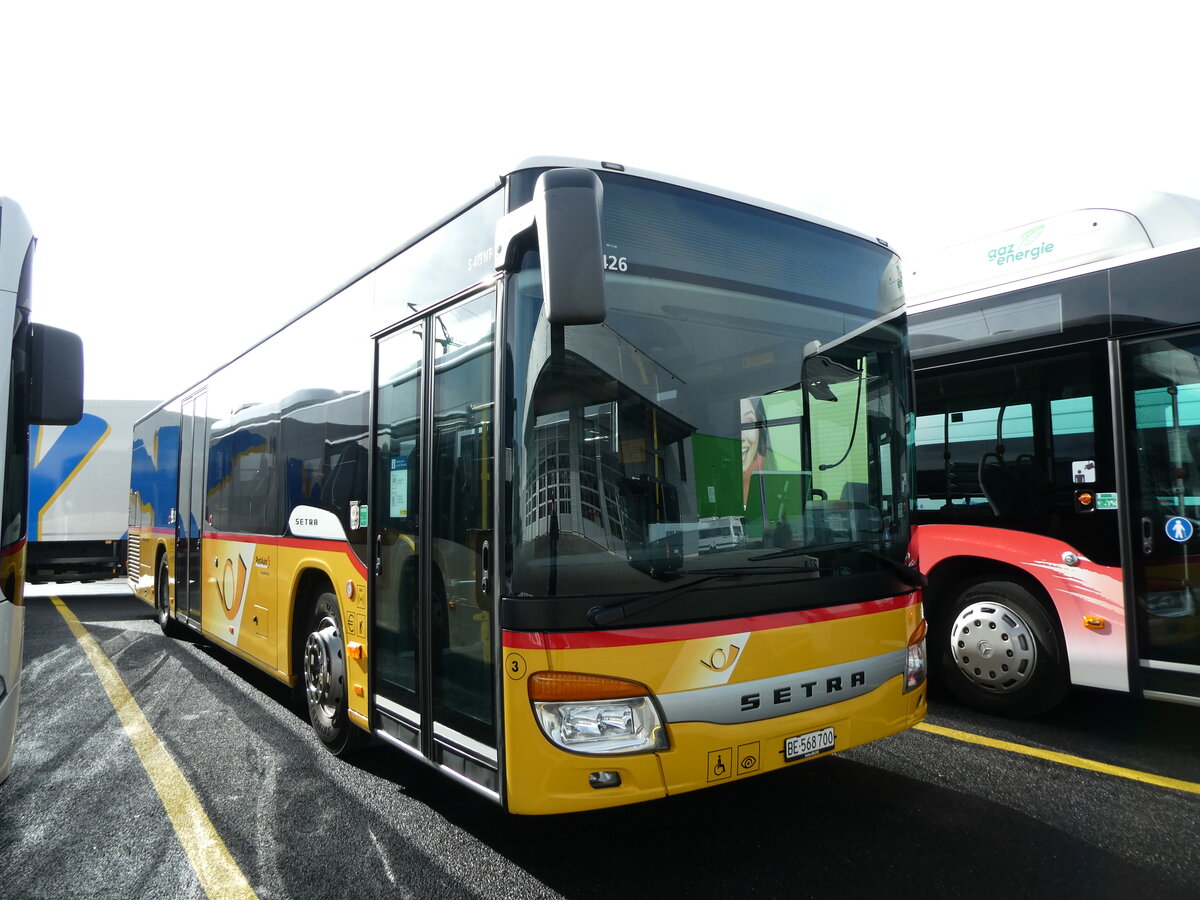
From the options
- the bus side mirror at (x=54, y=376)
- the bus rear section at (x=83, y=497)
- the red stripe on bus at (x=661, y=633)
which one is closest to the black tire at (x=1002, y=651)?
the red stripe on bus at (x=661, y=633)

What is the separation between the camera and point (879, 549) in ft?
12.3

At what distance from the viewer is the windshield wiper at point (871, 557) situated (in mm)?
3373

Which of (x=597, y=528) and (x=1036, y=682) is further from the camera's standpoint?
(x=1036, y=682)

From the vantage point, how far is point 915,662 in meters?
3.90

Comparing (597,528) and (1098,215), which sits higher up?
(1098,215)

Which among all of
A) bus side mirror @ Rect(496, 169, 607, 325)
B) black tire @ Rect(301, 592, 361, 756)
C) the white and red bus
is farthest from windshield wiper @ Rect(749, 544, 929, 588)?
black tire @ Rect(301, 592, 361, 756)

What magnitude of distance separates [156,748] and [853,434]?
4706 millimetres

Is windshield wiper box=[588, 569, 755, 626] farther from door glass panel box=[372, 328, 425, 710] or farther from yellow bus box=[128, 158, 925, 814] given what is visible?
door glass panel box=[372, 328, 425, 710]

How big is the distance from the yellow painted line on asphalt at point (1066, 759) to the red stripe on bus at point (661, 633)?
2.19 m

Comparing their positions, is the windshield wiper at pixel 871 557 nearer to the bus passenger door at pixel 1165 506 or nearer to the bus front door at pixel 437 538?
the bus front door at pixel 437 538

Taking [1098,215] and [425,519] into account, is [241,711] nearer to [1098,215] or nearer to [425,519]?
[425,519]

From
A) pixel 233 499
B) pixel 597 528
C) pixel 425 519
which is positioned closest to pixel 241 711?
pixel 233 499

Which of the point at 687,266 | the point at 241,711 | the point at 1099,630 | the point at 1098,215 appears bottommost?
the point at 241,711

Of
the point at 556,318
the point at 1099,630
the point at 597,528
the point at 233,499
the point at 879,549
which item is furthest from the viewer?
the point at 233,499
